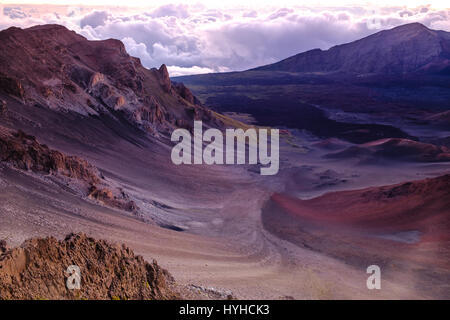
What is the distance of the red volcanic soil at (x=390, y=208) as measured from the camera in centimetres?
2255

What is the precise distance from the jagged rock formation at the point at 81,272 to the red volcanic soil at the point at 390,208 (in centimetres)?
1622

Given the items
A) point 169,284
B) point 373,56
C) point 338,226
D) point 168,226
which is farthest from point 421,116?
point 373,56

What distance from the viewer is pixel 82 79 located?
123ft

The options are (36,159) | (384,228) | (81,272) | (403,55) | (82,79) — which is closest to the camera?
(81,272)

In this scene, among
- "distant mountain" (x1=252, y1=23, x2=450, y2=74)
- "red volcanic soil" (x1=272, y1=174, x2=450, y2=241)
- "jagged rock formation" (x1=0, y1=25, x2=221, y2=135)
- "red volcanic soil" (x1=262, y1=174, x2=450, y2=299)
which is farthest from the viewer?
"distant mountain" (x1=252, y1=23, x2=450, y2=74)

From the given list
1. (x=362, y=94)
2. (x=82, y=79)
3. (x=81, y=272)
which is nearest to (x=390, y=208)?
(x=81, y=272)

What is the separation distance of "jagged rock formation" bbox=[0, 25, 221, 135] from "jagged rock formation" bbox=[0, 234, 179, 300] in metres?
21.8

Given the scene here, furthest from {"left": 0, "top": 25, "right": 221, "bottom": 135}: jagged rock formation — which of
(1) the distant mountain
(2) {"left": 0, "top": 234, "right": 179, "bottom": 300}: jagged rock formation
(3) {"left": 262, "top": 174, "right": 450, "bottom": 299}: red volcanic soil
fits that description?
(1) the distant mountain

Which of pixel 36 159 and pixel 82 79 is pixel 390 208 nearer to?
pixel 36 159

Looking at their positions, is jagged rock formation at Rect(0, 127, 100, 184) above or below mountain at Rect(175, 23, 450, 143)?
below

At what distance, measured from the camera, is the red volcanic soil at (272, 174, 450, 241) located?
2255 centimetres

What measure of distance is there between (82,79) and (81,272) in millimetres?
32303

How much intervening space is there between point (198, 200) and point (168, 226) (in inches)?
285

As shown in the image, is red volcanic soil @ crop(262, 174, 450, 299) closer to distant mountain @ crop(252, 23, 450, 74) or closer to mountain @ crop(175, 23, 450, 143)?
mountain @ crop(175, 23, 450, 143)
